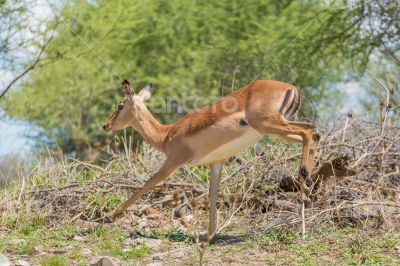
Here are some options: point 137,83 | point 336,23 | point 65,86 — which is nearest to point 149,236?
point 336,23

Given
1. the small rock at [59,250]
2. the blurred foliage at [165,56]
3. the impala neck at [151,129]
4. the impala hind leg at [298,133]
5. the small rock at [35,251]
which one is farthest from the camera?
the blurred foliage at [165,56]

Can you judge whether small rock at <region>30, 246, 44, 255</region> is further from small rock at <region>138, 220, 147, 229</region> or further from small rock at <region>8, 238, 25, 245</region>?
small rock at <region>138, 220, 147, 229</region>

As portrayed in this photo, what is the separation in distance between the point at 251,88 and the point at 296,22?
14023 mm

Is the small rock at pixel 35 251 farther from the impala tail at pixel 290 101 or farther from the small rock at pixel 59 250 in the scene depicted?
the impala tail at pixel 290 101

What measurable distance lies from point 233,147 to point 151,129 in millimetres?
1204

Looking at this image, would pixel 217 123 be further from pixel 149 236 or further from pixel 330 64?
pixel 330 64

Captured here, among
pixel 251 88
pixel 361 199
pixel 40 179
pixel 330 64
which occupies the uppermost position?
pixel 251 88

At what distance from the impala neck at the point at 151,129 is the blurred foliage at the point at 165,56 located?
10.3 m

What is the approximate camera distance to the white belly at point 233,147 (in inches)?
282

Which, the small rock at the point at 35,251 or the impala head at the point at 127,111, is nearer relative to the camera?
the small rock at the point at 35,251

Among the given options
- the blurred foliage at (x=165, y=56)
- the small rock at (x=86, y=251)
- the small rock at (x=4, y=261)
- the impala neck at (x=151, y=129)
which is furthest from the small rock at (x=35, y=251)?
the blurred foliage at (x=165, y=56)

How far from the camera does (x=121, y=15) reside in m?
21.5

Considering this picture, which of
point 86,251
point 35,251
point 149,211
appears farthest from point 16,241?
point 149,211

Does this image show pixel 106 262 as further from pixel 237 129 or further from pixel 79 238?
pixel 237 129
